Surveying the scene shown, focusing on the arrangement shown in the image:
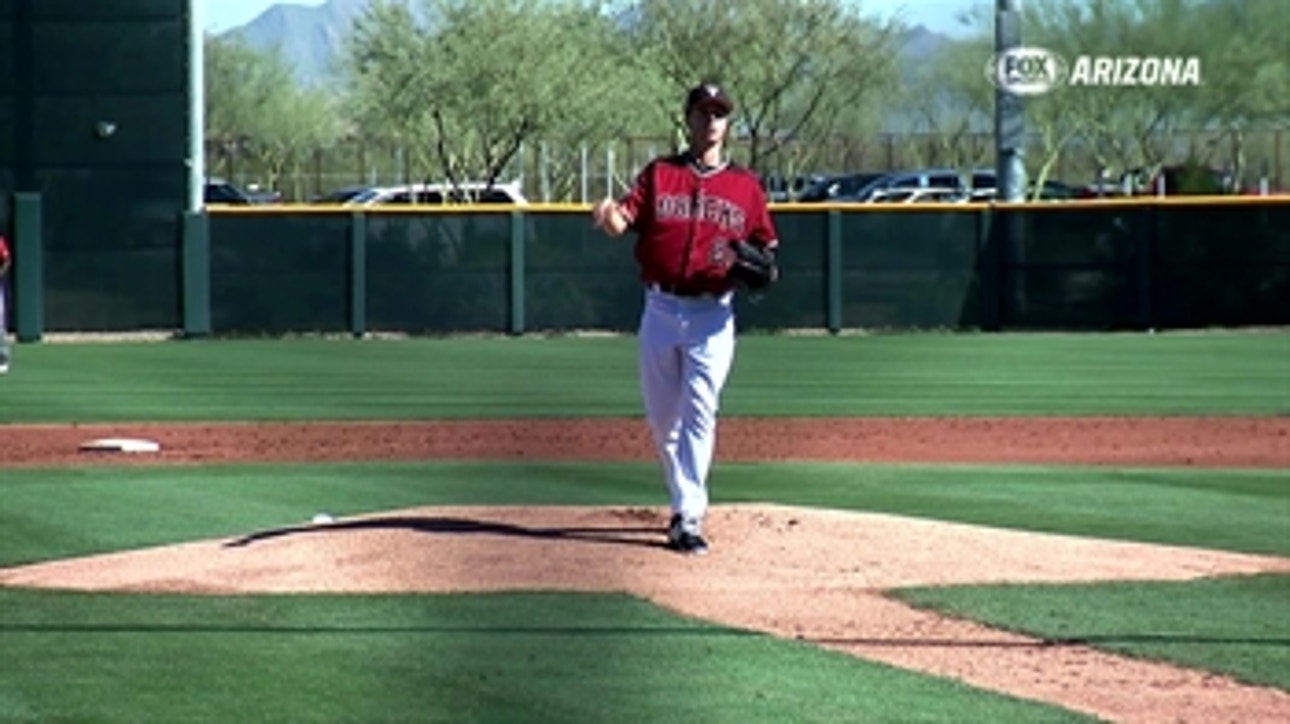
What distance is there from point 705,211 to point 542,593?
5.26 ft

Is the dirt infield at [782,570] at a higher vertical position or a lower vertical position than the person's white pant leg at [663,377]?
lower

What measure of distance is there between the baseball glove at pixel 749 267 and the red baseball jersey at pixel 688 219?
3cm

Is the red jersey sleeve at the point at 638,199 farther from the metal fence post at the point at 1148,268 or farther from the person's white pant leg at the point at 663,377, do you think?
the metal fence post at the point at 1148,268

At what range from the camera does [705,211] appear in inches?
424

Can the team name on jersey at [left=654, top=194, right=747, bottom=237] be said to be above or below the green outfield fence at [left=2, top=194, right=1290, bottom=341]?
above

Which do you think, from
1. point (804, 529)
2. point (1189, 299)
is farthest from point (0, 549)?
point (1189, 299)

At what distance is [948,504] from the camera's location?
14391mm

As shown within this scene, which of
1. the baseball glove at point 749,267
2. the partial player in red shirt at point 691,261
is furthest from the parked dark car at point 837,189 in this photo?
the baseball glove at point 749,267

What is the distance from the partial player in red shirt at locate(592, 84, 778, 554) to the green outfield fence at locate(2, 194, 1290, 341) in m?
23.3

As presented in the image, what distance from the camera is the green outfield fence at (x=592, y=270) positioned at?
33688mm

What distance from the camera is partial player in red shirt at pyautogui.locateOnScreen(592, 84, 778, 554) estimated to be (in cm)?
1069

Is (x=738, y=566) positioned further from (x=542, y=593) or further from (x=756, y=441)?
(x=756, y=441)

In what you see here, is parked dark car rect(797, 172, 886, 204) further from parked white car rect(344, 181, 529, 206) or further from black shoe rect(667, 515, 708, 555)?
black shoe rect(667, 515, 708, 555)

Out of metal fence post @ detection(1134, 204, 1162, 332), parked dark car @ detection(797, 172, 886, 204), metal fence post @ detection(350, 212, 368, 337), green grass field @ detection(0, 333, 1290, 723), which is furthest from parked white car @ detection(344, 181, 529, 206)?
green grass field @ detection(0, 333, 1290, 723)
